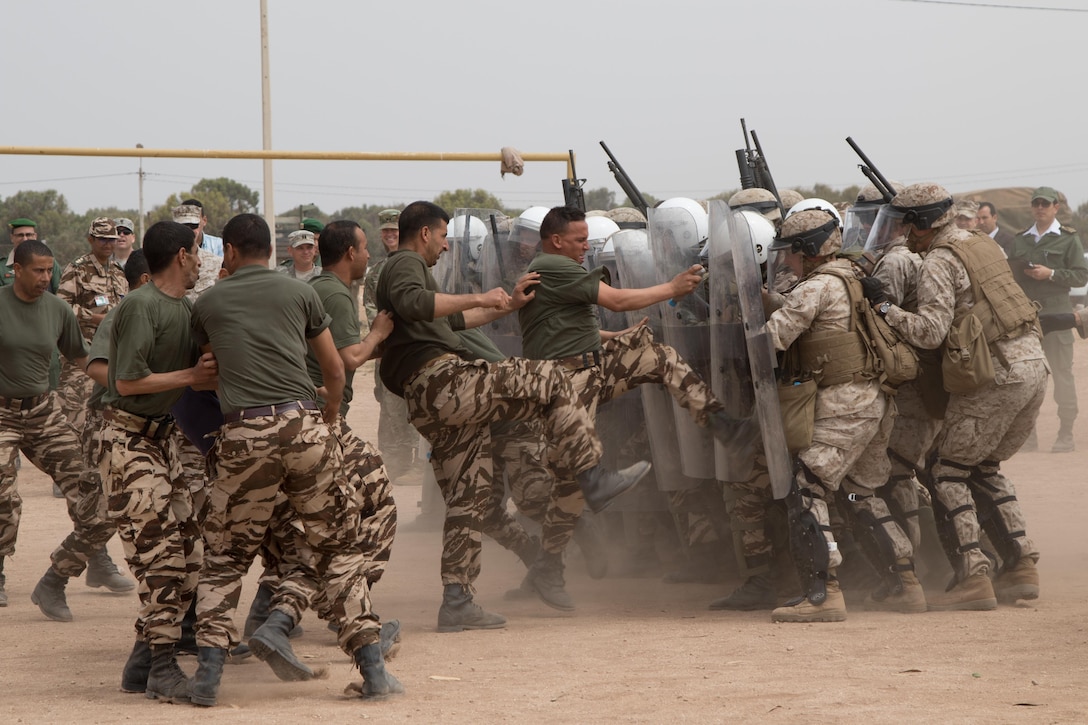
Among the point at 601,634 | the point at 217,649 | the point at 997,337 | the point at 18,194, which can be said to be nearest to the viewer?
the point at 217,649

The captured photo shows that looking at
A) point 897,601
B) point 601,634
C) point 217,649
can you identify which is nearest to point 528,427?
point 601,634

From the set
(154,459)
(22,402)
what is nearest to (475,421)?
(154,459)

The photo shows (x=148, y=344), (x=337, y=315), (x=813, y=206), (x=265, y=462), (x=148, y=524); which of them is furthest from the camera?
(x=813, y=206)

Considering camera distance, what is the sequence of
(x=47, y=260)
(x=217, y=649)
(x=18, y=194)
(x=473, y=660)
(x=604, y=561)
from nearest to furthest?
(x=217, y=649), (x=473, y=660), (x=47, y=260), (x=604, y=561), (x=18, y=194)

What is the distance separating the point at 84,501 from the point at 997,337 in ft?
17.1

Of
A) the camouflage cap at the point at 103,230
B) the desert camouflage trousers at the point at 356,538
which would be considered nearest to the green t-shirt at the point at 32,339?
the camouflage cap at the point at 103,230

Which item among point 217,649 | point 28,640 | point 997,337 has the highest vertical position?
point 997,337

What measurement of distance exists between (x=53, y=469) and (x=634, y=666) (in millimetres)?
3917

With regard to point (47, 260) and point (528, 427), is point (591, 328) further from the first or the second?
point (47, 260)

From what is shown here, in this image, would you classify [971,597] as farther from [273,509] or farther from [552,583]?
[273,509]

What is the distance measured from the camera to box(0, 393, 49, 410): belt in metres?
7.41

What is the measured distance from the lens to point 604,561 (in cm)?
816

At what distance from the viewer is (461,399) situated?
652cm

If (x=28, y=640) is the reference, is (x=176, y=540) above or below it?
above
